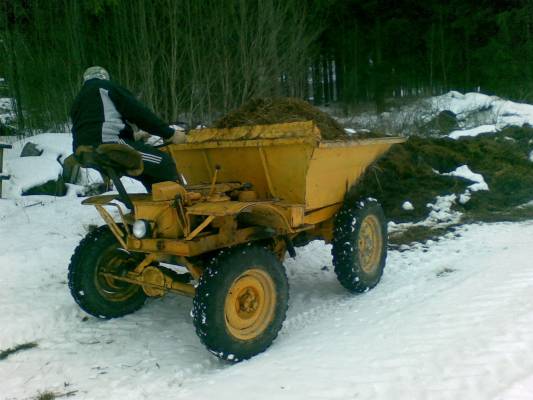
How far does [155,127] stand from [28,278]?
252cm

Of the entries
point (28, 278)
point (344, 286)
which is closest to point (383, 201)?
point (344, 286)

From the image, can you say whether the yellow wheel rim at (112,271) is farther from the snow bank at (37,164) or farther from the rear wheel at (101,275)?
the snow bank at (37,164)

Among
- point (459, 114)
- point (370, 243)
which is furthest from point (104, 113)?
point (459, 114)

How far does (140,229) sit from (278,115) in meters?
1.86

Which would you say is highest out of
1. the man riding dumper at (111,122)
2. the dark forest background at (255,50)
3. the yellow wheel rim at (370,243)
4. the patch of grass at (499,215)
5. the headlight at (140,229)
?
the dark forest background at (255,50)

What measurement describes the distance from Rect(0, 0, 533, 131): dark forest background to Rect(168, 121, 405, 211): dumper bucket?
7195mm

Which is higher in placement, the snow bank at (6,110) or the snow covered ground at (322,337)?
the snow bank at (6,110)

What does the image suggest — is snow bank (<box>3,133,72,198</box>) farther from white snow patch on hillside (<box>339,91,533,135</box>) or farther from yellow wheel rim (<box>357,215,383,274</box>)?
white snow patch on hillside (<box>339,91,533,135</box>)

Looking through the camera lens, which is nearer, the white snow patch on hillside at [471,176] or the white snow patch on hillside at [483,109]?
the white snow patch on hillside at [471,176]

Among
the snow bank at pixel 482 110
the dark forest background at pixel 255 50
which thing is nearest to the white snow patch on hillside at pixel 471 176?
the snow bank at pixel 482 110

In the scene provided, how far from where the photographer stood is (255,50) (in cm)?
1448

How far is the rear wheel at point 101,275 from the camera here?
4445mm

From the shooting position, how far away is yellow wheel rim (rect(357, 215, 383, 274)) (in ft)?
16.8

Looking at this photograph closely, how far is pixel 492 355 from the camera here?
3.27 meters
